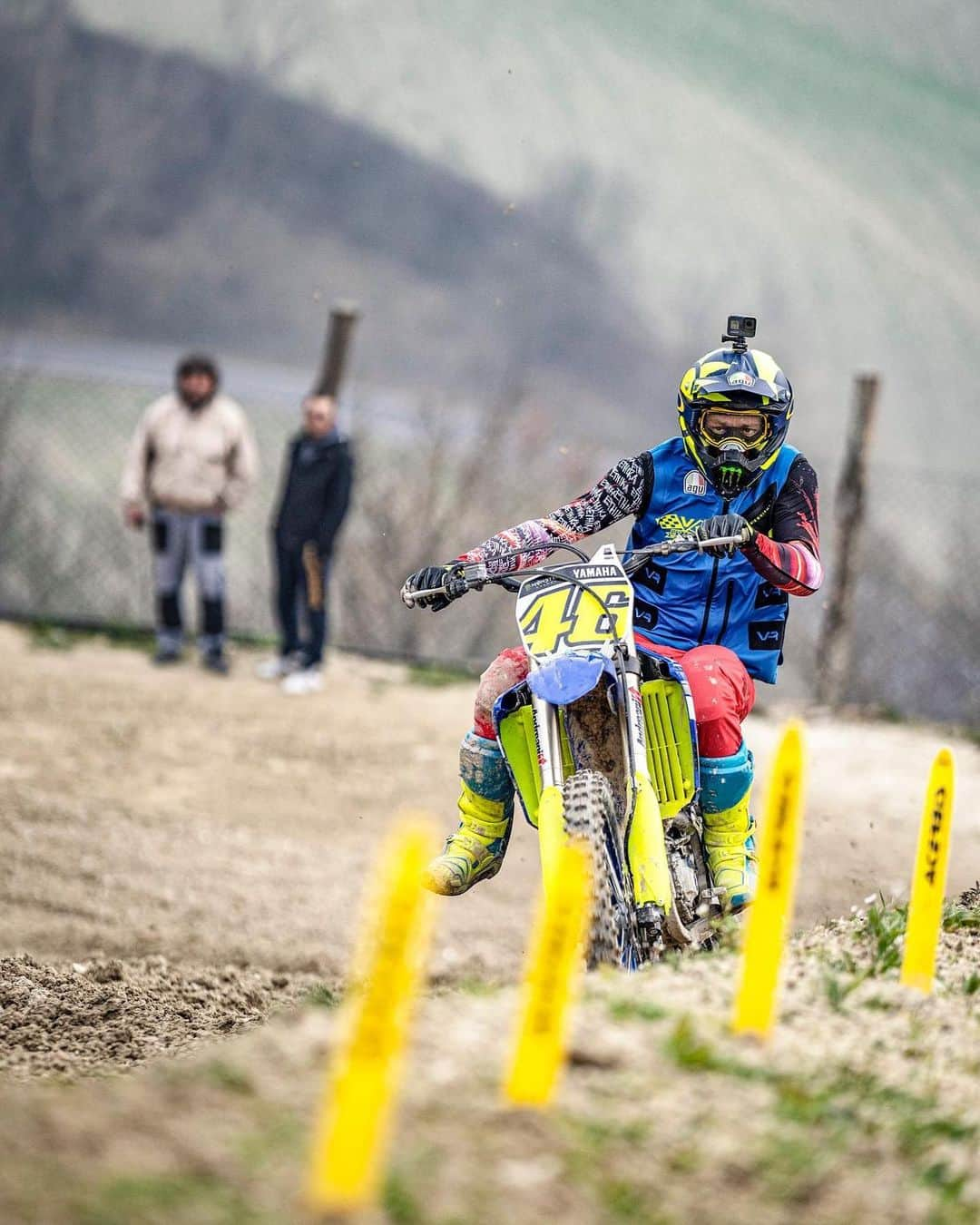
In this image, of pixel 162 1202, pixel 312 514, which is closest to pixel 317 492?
pixel 312 514

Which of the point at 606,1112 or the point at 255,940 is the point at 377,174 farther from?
the point at 606,1112

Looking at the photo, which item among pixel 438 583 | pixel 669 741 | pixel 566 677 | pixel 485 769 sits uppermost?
pixel 438 583

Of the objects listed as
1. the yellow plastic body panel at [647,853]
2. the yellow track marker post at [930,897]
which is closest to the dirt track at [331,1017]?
the yellow track marker post at [930,897]

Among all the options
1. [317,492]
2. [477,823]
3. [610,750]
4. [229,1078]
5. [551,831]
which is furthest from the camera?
[317,492]

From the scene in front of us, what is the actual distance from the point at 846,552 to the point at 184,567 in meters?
5.29

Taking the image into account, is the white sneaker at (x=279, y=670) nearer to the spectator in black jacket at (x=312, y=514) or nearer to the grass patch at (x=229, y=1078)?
the spectator in black jacket at (x=312, y=514)

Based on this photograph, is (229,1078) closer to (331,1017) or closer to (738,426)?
(331,1017)

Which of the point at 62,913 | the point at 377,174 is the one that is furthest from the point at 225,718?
the point at 377,174

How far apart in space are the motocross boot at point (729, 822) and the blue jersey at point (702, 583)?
0.48 metres

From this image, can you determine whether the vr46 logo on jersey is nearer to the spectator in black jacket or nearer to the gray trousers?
the spectator in black jacket

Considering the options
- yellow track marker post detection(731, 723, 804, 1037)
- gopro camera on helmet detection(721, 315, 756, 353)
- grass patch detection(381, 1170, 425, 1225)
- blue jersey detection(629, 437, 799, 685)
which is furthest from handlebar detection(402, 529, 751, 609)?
grass patch detection(381, 1170, 425, 1225)

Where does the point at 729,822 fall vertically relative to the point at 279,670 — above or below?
above

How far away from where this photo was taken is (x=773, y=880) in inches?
152

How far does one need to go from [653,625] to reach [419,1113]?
275 centimetres
